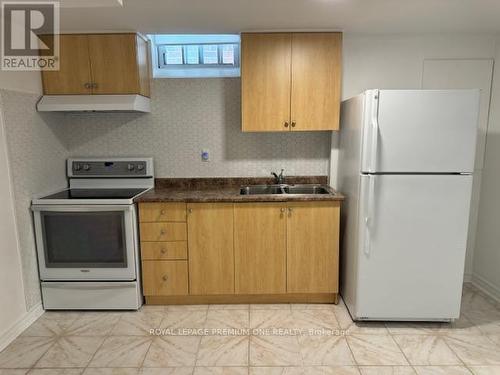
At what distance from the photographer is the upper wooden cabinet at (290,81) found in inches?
104

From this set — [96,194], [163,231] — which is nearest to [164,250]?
[163,231]

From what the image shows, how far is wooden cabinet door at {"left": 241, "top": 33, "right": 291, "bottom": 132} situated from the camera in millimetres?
2631

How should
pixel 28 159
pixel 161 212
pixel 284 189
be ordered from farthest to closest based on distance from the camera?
pixel 284 189 → pixel 161 212 → pixel 28 159

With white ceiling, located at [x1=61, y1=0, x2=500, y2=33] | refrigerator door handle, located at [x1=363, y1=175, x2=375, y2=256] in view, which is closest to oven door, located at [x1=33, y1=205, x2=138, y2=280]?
white ceiling, located at [x1=61, y1=0, x2=500, y2=33]

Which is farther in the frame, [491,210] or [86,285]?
[491,210]

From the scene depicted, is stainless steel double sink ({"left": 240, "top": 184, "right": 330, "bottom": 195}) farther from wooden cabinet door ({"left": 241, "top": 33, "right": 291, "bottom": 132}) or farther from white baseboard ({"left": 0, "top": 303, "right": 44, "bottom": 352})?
white baseboard ({"left": 0, "top": 303, "right": 44, "bottom": 352})

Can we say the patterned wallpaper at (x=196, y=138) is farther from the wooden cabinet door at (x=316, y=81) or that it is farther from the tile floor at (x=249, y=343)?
the tile floor at (x=249, y=343)

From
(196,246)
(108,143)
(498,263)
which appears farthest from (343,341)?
(108,143)

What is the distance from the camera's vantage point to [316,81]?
8.76 feet

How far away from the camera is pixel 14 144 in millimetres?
2326

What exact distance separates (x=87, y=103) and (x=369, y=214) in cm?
228

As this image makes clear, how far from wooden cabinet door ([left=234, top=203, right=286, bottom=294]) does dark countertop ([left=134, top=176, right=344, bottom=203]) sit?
70mm

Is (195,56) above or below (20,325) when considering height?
above

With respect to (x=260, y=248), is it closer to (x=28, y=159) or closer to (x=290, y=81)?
(x=290, y=81)
